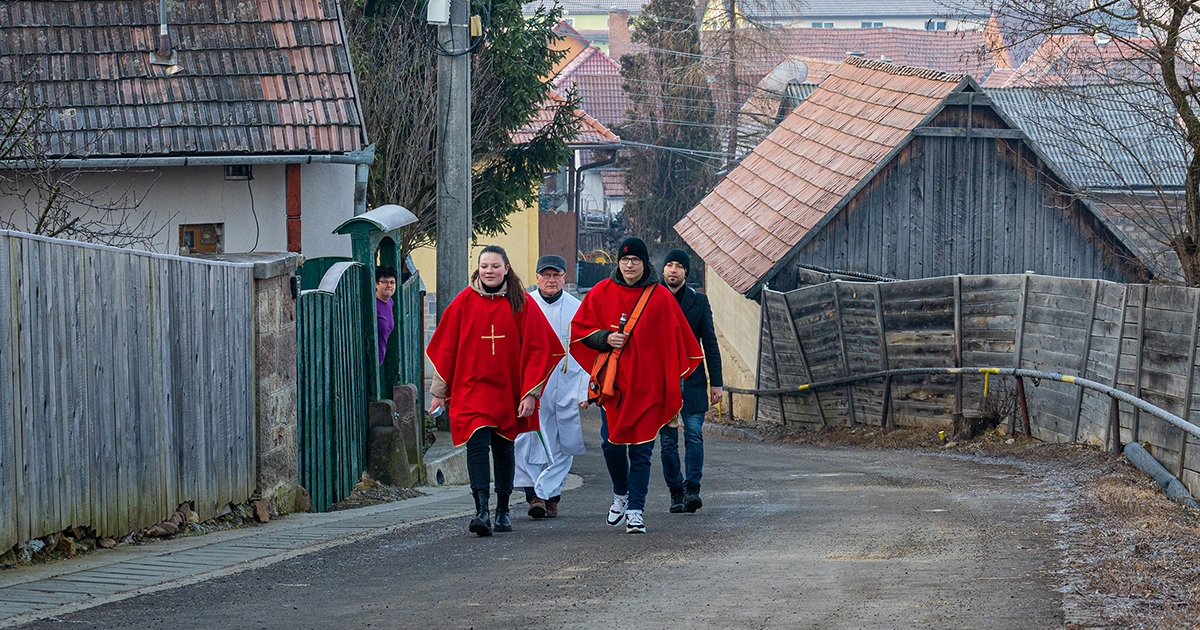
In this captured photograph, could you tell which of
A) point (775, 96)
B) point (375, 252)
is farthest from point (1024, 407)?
point (775, 96)

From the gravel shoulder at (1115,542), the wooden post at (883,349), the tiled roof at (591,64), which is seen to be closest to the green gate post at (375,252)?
the gravel shoulder at (1115,542)

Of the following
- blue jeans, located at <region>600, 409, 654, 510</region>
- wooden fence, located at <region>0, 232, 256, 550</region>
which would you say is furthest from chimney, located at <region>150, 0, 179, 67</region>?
blue jeans, located at <region>600, 409, 654, 510</region>

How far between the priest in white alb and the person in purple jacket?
2206 millimetres

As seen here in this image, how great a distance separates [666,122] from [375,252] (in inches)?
1453

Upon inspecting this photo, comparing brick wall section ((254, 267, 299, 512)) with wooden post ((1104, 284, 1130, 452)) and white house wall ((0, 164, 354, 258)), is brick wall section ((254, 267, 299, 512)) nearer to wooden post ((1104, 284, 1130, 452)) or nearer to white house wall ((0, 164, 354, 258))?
white house wall ((0, 164, 354, 258))

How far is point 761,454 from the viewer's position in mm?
16125

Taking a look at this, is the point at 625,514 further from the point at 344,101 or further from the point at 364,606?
the point at 344,101

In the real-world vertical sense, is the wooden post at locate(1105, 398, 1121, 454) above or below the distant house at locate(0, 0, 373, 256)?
below

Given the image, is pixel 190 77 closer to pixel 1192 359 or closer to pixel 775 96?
pixel 1192 359

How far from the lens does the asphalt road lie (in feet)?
18.0

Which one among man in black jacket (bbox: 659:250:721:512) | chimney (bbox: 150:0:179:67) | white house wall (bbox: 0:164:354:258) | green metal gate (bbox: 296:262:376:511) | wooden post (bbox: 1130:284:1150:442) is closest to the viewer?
man in black jacket (bbox: 659:250:721:512)

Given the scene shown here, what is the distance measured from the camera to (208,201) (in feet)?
45.5

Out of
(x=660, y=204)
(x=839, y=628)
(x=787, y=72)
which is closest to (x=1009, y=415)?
(x=839, y=628)

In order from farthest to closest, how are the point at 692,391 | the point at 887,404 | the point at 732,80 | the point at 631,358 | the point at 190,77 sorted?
1. the point at 732,80
2. the point at 887,404
3. the point at 190,77
4. the point at 692,391
5. the point at 631,358
